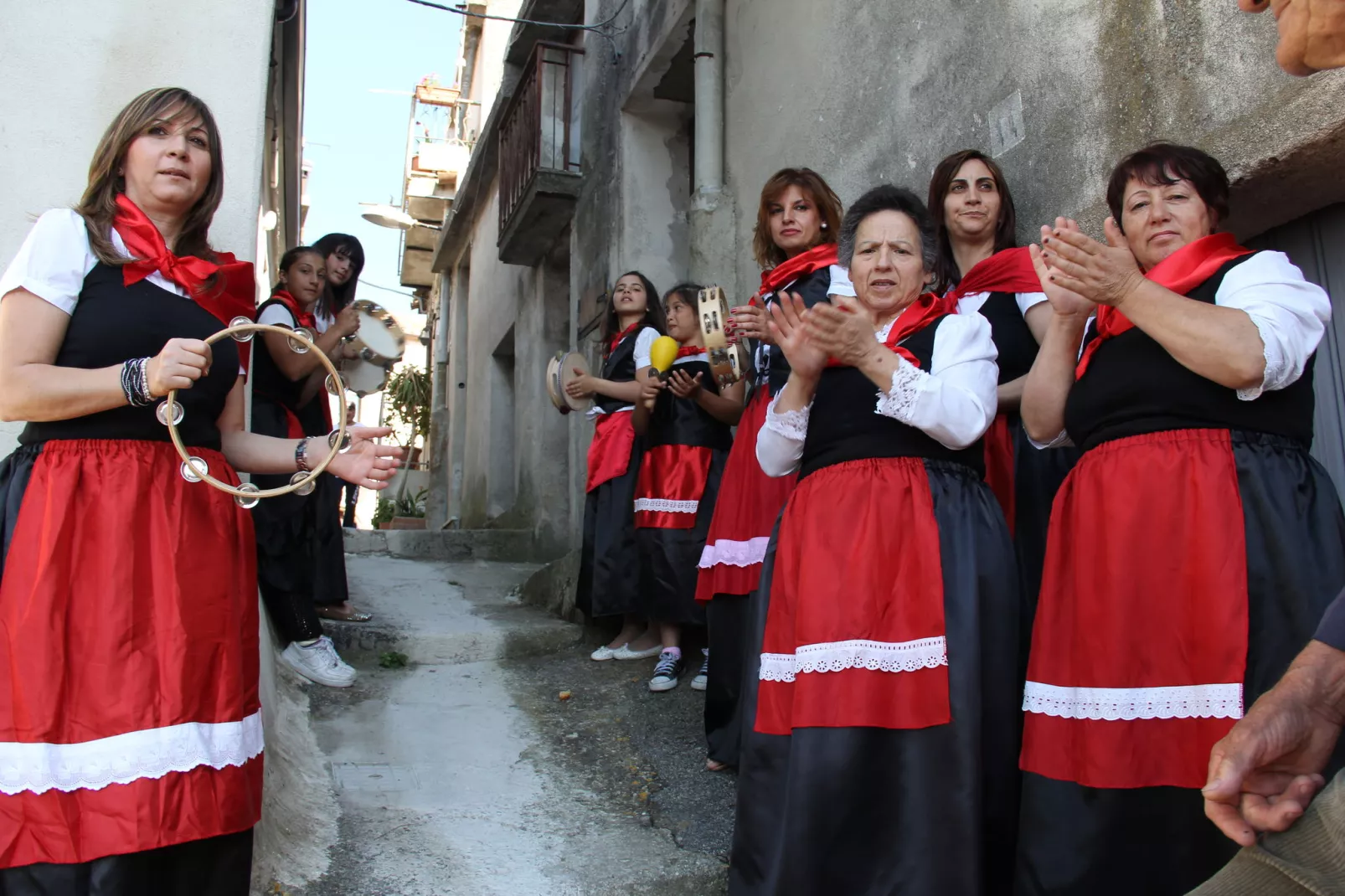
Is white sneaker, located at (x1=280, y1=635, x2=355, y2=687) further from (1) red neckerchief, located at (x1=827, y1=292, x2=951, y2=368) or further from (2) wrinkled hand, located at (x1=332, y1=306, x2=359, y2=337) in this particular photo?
(1) red neckerchief, located at (x1=827, y1=292, x2=951, y2=368)

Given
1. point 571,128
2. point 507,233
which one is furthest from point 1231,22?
point 507,233

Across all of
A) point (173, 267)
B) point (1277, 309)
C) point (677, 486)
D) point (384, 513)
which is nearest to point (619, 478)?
point (677, 486)

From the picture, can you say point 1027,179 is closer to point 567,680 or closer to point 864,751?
point 864,751

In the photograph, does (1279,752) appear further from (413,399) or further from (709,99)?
(413,399)

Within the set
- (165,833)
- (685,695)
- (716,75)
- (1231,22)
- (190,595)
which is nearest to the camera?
(165,833)

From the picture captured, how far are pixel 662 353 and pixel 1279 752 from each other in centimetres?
338

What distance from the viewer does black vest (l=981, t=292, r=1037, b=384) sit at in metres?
2.90

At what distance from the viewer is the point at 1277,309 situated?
1.99m

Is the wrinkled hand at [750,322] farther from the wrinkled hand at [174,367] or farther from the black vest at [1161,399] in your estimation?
the wrinkled hand at [174,367]

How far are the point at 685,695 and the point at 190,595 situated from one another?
2.63 m

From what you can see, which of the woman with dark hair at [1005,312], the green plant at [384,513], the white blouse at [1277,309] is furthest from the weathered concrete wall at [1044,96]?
the green plant at [384,513]

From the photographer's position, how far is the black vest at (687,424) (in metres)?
4.54

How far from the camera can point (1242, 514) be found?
1969mm

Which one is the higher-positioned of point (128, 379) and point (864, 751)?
point (128, 379)
